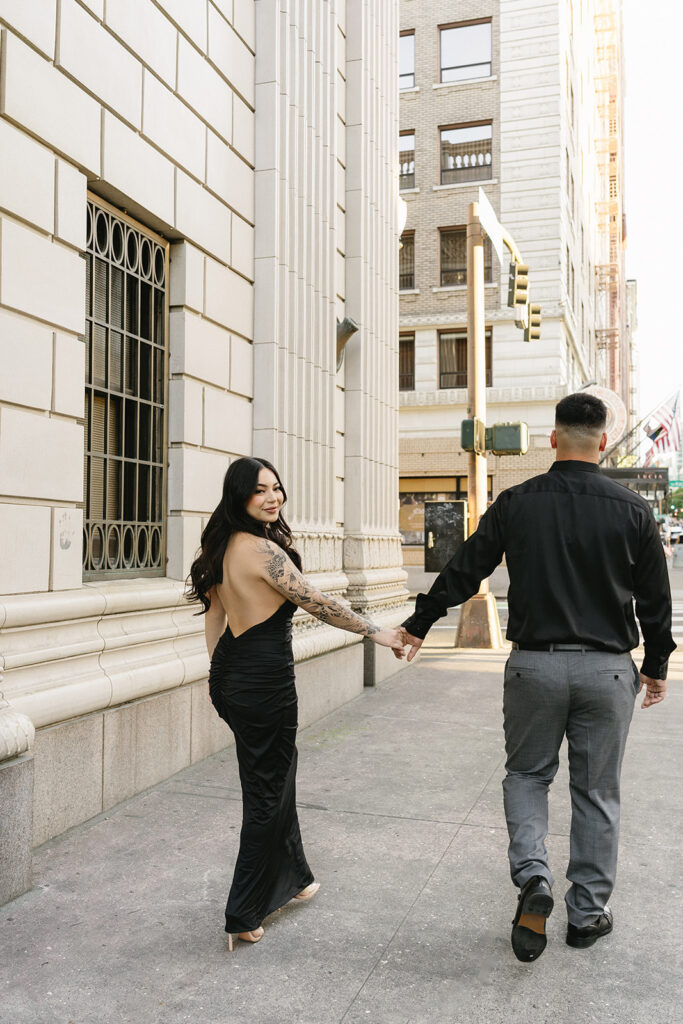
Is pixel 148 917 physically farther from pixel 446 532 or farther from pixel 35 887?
pixel 446 532

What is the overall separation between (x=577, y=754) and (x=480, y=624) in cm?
889

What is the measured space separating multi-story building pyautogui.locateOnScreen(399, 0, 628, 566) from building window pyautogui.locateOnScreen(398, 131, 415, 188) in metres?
0.04

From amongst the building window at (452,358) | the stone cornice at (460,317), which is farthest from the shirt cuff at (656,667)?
the building window at (452,358)

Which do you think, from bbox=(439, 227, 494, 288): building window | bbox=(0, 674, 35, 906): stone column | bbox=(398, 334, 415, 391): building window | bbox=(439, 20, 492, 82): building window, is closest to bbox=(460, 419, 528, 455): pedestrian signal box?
bbox=(0, 674, 35, 906): stone column

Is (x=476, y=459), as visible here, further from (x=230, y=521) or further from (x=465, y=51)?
(x=465, y=51)

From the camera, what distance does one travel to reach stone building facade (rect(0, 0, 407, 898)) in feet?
16.0

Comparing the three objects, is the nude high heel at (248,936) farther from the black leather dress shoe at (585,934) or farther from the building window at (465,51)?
the building window at (465,51)

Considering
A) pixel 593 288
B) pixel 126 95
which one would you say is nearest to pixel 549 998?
pixel 126 95

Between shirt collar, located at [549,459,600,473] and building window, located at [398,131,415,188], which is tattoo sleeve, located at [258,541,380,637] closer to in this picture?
shirt collar, located at [549,459,600,473]

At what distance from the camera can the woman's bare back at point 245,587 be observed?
3.74 m

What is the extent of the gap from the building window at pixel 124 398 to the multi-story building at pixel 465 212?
912 inches

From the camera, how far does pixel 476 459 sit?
499 inches

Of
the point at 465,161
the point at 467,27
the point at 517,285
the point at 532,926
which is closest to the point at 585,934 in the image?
the point at 532,926

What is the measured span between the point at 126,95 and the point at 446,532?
25.8ft
